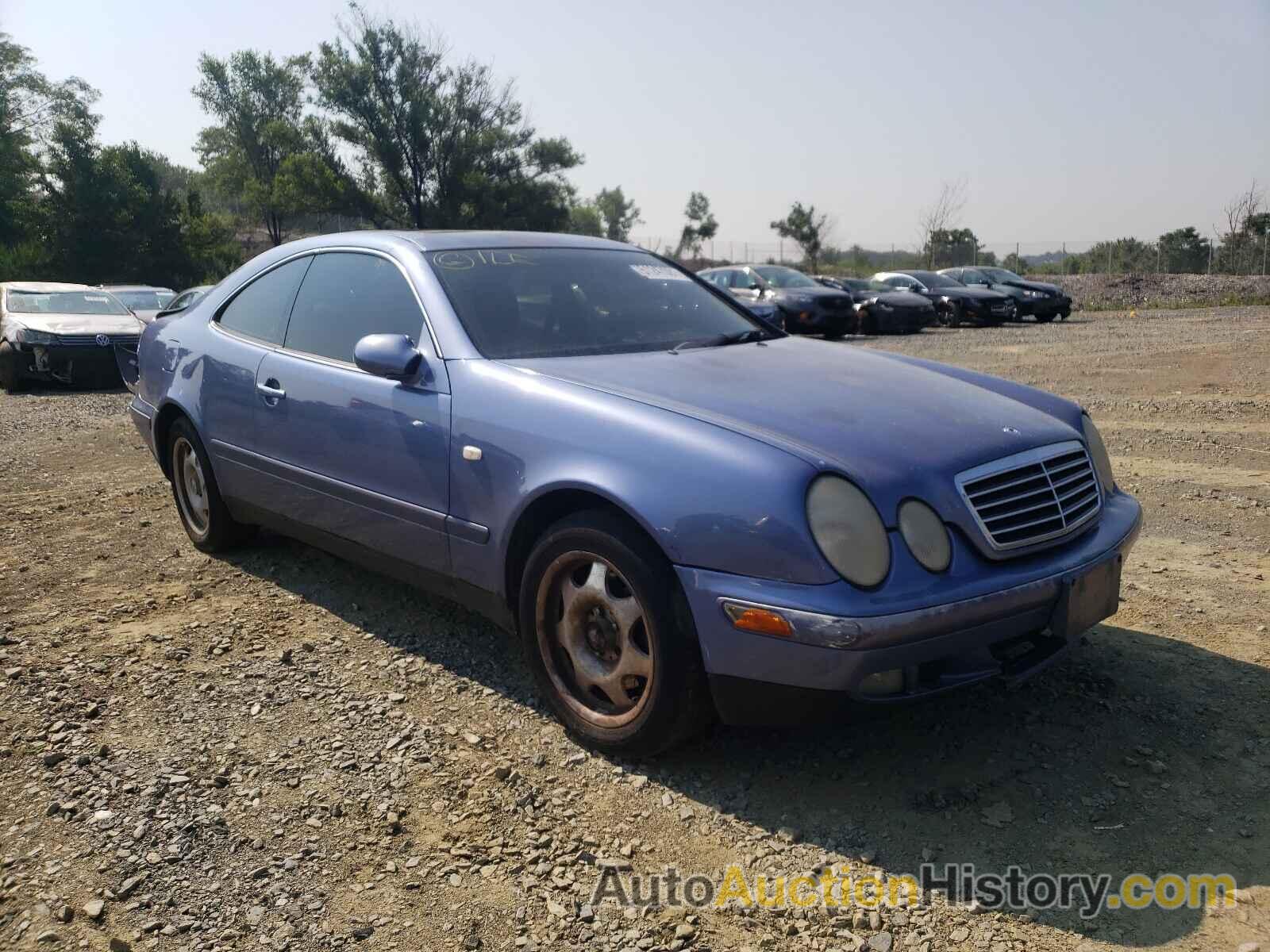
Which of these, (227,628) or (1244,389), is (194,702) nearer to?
(227,628)

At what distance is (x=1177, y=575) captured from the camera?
Result: 449cm

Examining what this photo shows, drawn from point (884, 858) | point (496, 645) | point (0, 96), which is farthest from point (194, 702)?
point (0, 96)

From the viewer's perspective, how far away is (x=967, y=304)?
79.8 feet

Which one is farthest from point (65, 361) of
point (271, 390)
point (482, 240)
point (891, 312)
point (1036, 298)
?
point (1036, 298)

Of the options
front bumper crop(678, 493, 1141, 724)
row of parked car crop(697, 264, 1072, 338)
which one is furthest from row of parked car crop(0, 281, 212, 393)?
front bumper crop(678, 493, 1141, 724)

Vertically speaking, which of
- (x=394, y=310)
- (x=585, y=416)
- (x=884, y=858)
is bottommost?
(x=884, y=858)

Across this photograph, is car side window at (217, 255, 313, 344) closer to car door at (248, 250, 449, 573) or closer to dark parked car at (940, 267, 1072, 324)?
car door at (248, 250, 449, 573)

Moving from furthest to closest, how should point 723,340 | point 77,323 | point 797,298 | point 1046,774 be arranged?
point 797,298
point 77,323
point 723,340
point 1046,774

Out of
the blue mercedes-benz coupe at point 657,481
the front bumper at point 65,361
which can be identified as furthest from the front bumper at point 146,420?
the front bumper at point 65,361

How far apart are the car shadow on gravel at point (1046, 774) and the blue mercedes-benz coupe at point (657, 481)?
31cm

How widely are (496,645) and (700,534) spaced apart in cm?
152

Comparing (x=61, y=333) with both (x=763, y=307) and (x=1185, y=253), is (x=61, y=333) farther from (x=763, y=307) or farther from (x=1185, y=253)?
(x=1185, y=253)

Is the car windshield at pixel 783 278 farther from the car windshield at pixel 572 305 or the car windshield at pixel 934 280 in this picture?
the car windshield at pixel 572 305

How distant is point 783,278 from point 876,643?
19172mm
